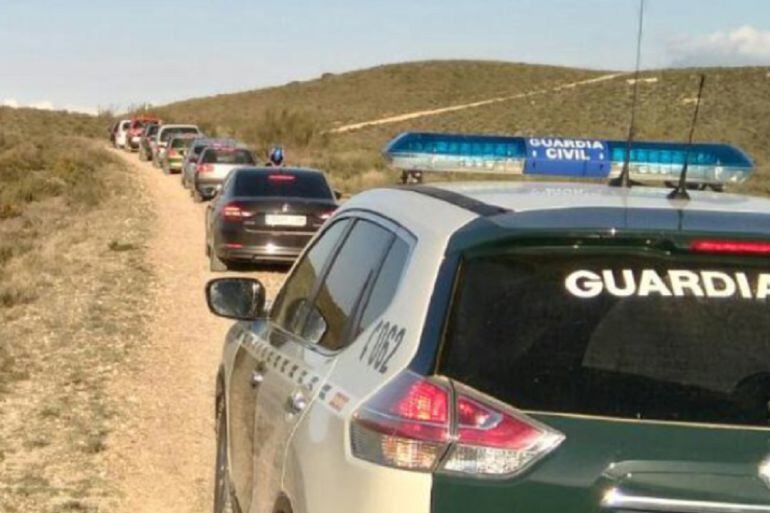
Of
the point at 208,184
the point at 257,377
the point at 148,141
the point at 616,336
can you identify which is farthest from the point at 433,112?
the point at 616,336

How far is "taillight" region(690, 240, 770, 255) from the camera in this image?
3398 mm

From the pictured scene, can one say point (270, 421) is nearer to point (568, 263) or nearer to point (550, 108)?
point (568, 263)

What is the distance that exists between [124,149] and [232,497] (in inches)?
2578

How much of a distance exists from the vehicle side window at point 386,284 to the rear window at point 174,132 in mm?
44504

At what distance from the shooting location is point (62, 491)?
7750mm

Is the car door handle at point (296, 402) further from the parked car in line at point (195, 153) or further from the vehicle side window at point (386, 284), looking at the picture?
the parked car in line at point (195, 153)

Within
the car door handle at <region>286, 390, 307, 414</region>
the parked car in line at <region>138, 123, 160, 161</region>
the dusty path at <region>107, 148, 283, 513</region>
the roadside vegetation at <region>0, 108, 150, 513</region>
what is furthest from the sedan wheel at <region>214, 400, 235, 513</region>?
the parked car in line at <region>138, 123, 160, 161</region>

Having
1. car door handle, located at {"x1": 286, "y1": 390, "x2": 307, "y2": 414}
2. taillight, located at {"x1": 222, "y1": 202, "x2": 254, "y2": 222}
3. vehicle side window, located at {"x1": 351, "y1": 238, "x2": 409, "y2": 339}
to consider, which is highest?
vehicle side window, located at {"x1": 351, "y1": 238, "x2": 409, "y2": 339}

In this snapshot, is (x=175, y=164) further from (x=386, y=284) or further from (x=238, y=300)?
(x=386, y=284)

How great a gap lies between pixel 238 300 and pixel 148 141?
169 ft

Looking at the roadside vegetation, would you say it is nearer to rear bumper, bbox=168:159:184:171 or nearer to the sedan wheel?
the sedan wheel

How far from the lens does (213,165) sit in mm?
32125

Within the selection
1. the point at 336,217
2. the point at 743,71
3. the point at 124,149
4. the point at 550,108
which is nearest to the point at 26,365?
the point at 336,217

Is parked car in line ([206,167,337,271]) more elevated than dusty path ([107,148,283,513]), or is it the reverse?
parked car in line ([206,167,337,271])
